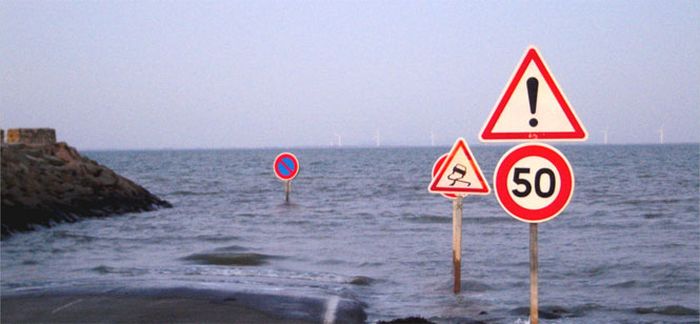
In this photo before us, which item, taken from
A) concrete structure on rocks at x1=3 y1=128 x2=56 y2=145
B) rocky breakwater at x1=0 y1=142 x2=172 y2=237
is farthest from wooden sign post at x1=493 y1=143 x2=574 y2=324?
concrete structure on rocks at x1=3 y1=128 x2=56 y2=145

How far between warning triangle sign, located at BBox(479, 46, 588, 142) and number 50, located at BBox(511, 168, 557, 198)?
0.26 m

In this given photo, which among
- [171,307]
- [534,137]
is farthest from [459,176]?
[534,137]

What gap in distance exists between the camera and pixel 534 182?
5.73 meters

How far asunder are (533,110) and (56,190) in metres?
19.7

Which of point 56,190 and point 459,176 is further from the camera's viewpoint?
point 56,190

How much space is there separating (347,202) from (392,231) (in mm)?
11249

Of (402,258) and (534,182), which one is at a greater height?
(534,182)

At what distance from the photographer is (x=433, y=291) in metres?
11.3

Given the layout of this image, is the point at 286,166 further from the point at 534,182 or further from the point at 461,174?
the point at 534,182

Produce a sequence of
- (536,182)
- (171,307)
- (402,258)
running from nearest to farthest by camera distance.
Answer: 1. (536,182)
2. (171,307)
3. (402,258)

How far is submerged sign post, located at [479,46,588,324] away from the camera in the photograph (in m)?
5.68

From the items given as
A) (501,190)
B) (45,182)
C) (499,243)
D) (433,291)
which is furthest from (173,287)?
(45,182)

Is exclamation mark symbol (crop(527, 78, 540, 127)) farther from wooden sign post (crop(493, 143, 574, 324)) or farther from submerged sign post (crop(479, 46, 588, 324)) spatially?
wooden sign post (crop(493, 143, 574, 324))

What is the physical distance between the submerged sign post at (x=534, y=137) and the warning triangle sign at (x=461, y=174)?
11.9 ft
